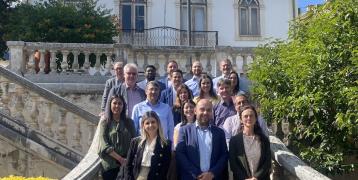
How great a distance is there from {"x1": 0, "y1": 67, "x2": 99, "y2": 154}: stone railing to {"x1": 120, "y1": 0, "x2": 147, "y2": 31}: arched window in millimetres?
13773

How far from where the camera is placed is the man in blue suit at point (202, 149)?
6.68 m

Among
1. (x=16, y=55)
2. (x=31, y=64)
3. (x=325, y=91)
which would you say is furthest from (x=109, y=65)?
(x=325, y=91)

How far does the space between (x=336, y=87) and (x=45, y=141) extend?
5.30 m

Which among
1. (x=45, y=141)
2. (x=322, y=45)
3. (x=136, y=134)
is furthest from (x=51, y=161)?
(x=322, y=45)

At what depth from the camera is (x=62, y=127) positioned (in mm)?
11055

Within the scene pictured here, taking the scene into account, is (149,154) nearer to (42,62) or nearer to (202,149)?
(202,149)

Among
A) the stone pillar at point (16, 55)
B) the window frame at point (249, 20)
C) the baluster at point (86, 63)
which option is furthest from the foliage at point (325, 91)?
the window frame at point (249, 20)

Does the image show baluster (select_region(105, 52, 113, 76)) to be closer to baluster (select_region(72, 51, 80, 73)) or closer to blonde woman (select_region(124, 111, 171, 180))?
baluster (select_region(72, 51, 80, 73))

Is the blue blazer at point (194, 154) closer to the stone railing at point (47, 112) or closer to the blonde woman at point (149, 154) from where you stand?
the blonde woman at point (149, 154)

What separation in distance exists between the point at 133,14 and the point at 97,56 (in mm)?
10818

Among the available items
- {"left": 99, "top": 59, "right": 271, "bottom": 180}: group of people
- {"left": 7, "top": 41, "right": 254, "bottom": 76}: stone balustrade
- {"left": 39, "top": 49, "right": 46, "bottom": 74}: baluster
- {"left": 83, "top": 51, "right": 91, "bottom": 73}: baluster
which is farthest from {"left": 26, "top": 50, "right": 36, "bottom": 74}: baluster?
{"left": 99, "top": 59, "right": 271, "bottom": 180}: group of people

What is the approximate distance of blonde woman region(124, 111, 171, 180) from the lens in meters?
6.51

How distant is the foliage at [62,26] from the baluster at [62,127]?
610 cm

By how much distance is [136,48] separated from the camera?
14461 millimetres
